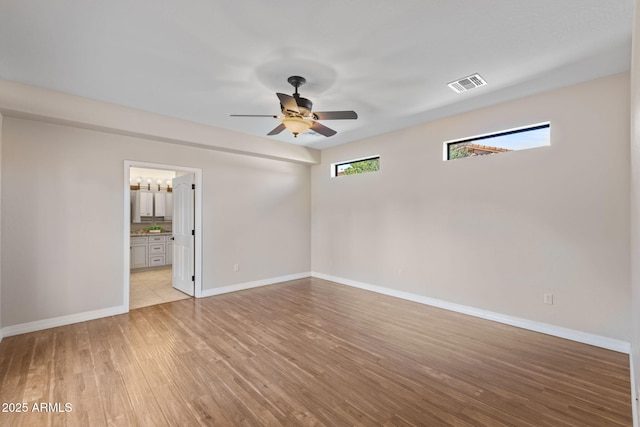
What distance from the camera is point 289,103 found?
112 inches

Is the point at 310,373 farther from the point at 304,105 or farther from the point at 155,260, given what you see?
the point at 155,260

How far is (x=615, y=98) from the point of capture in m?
3.04

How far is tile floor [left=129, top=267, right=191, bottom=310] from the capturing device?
481 centimetres

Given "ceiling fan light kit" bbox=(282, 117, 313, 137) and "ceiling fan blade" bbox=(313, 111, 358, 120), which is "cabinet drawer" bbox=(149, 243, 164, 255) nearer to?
"ceiling fan light kit" bbox=(282, 117, 313, 137)

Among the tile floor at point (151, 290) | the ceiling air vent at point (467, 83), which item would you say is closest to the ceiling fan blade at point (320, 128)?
the ceiling air vent at point (467, 83)

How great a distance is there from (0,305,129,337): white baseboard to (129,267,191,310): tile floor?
32cm

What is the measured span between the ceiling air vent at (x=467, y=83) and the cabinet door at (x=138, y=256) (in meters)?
7.73

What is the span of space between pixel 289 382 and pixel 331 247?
3.91 meters

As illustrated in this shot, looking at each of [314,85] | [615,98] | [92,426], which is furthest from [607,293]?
[92,426]

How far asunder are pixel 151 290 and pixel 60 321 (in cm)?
177

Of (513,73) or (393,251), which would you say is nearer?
(513,73)

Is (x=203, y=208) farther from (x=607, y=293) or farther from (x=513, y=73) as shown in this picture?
(x=607, y=293)

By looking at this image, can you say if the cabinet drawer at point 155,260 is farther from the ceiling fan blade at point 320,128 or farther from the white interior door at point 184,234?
the ceiling fan blade at point 320,128

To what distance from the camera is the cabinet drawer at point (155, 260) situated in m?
7.55
